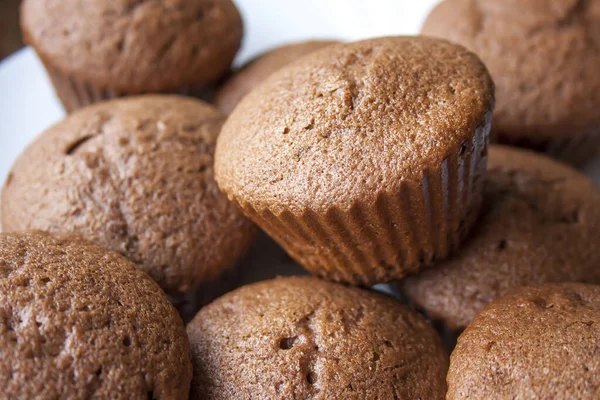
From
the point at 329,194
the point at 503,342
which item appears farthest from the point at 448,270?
the point at 329,194

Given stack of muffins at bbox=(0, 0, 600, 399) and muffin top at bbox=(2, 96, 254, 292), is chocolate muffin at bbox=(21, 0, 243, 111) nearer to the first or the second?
stack of muffins at bbox=(0, 0, 600, 399)

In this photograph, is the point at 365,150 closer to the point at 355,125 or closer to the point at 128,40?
the point at 355,125

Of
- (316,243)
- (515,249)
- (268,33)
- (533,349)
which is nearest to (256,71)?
(268,33)

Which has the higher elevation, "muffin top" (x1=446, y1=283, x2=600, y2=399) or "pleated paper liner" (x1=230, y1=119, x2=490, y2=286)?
"pleated paper liner" (x1=230, y1=119, x2=490, y2=286)

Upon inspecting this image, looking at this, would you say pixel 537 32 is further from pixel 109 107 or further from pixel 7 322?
pixel 7 322

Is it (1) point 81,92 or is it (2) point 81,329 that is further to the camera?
(1) point 81,92

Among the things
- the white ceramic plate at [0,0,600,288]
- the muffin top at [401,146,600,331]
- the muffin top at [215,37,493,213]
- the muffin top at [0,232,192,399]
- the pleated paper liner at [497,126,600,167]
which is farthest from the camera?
the white ceramic plate at [0,0,600,288]

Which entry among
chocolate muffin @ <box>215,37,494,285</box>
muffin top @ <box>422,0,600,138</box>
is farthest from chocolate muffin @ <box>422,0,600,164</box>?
chocolate muffin @ <box>215,37,494,285</box>
